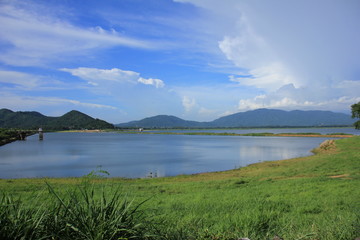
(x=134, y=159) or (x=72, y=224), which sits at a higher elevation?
(x=72, y=224)

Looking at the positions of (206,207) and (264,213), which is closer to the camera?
(264,213)

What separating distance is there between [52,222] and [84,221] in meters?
0.50

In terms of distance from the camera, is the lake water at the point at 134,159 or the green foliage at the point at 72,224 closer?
the green foliage at the point at 72,224

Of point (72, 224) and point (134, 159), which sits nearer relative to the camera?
point (72, 224)

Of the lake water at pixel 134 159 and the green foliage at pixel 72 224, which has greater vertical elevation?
the green foliage at pixel 72 224

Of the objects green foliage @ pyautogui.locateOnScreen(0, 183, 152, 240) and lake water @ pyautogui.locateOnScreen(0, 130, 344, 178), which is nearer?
green foliage @ pyautogui.locateOnScreen(0, 183, 152, 240)

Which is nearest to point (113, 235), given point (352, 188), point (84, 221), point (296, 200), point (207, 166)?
point (84, 221)

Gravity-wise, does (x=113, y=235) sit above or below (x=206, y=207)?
above

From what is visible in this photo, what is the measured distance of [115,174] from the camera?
25844mm

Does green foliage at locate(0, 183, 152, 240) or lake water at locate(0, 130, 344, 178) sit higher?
green foliage at locate(0, 183, 152, 240)

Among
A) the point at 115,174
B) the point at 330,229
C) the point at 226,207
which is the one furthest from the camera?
the point at 115,174

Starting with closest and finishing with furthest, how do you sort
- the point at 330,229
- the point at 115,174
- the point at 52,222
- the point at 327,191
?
the point at 52,222 < the point at 330,229 < the point at 327,191 < the point at 115,174

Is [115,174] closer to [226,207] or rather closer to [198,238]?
[226,207]

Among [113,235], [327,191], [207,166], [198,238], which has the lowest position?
[207,166]
